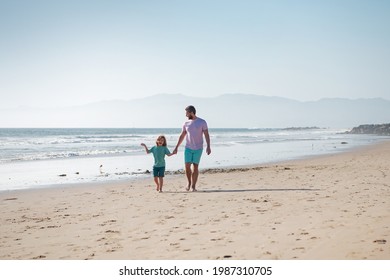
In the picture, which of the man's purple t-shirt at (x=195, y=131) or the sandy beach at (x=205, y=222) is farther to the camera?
the man's purple t-shirt at (x=195, y=131)

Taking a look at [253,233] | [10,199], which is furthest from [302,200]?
[10,199]

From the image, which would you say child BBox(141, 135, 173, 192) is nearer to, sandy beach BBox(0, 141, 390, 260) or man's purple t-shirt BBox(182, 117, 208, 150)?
sandy beach BBox(0, 141, 390, 260)

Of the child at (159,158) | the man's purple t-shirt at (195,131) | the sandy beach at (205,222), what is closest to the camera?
the sandy beach at (205,222)

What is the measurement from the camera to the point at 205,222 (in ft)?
19.5

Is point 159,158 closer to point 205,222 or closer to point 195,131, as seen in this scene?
point 195,131

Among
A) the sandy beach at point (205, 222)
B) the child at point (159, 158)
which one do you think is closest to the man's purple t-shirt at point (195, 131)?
the child at point (159, 158)

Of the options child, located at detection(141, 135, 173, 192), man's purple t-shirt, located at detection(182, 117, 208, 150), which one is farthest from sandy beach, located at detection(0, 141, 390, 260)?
man's purple t-shirt, located at detection(182, 117, 208, 150)

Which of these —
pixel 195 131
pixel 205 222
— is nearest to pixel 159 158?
pixel 195 131

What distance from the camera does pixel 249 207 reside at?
22.9 ft

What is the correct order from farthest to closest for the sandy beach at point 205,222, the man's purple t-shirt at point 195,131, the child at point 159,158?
the child at point 159,158, the man's purple t-shirt at point 195,131, the sandy beach at point 205,222

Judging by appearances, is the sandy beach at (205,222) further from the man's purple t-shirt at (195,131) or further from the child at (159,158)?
the man's purple t-shirt at (195,131)

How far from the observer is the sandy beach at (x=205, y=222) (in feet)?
14.6

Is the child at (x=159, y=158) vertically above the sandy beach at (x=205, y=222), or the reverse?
the child at (x=159, y=158)
